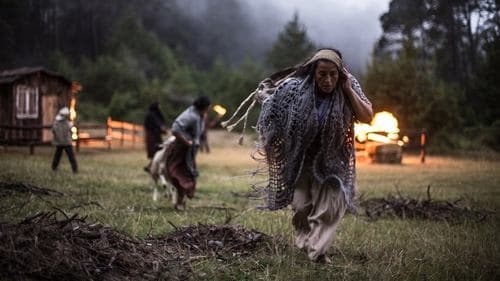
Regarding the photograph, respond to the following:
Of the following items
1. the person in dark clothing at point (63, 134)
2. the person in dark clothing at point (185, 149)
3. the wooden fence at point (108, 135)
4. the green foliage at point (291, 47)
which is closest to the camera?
the person in dark clothing at point (185, 149)

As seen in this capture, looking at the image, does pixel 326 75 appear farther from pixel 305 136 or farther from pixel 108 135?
pixel 108 135

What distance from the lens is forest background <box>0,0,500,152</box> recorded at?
220 inches

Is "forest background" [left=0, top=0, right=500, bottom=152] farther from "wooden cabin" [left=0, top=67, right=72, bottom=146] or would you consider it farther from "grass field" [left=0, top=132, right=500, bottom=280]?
"wooden cabin" [left=0, top=67, right=72, bottom=146]

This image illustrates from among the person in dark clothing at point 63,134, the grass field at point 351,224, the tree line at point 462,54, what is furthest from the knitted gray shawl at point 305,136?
the person in dark clothing at point 63,134

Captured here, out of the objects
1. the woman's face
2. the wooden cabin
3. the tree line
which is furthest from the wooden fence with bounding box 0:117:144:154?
the tree line

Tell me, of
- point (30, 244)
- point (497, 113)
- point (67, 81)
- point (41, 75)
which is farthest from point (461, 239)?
point (67, 81)

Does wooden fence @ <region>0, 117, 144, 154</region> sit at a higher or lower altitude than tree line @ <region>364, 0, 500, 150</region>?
lower

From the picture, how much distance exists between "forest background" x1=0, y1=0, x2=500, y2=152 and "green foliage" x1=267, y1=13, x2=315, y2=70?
0.28ft

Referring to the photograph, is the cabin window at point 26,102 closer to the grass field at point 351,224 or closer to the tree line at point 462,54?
the grass field at point 351,224

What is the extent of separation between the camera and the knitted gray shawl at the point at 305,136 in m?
4.77

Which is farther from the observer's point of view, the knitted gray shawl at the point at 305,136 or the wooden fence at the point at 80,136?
the wooden fence at the point at 80,136

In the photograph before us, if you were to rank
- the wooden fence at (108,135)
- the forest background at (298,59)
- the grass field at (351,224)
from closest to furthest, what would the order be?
the grass field at (351,224), the forest background at (298,59), the wooden fence at (108,135)

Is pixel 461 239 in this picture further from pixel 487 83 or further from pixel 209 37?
pixel 209 37

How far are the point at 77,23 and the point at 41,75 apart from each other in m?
12.5
